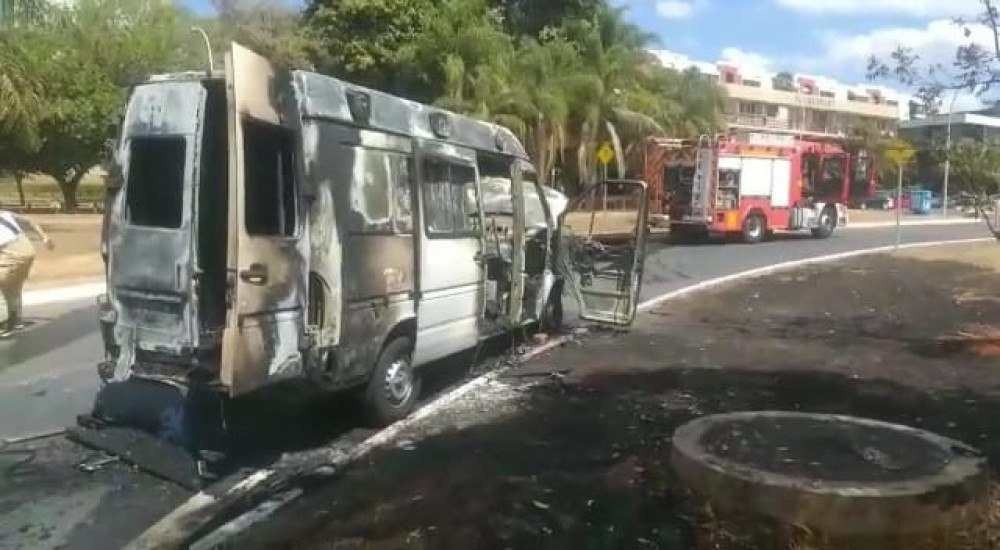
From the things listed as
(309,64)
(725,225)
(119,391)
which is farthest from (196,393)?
(309,64)

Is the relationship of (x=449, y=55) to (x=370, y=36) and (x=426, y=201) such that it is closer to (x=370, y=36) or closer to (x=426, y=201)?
(x=370, y=36)

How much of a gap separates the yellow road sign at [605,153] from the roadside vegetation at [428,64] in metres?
0.71

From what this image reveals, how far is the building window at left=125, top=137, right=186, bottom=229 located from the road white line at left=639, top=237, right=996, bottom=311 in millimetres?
8562

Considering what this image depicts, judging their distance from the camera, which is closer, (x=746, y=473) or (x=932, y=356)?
(x=746, y=473)

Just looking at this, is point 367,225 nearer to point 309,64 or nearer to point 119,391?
point 119,391

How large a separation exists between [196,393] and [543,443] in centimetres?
252

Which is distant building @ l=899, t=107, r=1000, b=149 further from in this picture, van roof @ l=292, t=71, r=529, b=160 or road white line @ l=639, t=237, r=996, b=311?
road white line @ l=639, t=237, r=996, b=311

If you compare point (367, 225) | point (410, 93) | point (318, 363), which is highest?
point (410, 93)

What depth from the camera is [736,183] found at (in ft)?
85.7

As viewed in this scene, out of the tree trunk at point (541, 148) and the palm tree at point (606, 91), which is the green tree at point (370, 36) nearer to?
the tree trunk at point (541, 148)

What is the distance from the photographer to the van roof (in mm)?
6352

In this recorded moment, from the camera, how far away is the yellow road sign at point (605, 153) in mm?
29844

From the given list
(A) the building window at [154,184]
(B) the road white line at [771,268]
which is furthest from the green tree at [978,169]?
(B) the road white line at [771,268]

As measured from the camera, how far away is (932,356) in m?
10.5
